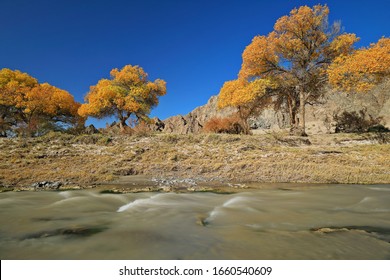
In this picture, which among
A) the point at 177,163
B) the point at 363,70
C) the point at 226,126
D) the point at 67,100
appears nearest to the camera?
the point at 177,163

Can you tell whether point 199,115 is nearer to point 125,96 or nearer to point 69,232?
point 125,96

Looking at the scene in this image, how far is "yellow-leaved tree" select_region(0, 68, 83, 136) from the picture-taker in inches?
993

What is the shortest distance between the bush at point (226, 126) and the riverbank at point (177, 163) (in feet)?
28.0

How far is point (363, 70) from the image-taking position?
15836mm

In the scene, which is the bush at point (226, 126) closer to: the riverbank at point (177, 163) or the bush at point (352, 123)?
the riverbank at point (177, 163)

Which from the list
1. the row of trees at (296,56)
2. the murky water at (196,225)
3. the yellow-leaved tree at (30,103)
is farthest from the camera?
the yellow-leaved tree at (30,103)

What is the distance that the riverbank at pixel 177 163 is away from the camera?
8.67 metres

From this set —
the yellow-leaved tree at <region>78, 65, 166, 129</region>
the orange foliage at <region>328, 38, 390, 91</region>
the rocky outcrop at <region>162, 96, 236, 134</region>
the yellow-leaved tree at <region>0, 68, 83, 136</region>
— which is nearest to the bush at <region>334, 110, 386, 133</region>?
the orange foliage at <region>328, 38, 390, 91</region>

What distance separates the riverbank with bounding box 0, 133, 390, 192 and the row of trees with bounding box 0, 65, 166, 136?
27.6ft

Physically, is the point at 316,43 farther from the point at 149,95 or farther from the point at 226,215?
A: the point at 226,215

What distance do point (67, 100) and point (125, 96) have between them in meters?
9.27

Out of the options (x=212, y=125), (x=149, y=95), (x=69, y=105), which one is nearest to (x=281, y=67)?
(x=212, y=125)

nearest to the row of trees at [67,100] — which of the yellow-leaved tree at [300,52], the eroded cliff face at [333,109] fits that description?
the eroded cliff face at [333,109]

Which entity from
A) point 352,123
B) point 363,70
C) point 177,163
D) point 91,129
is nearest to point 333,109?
point 352,123
